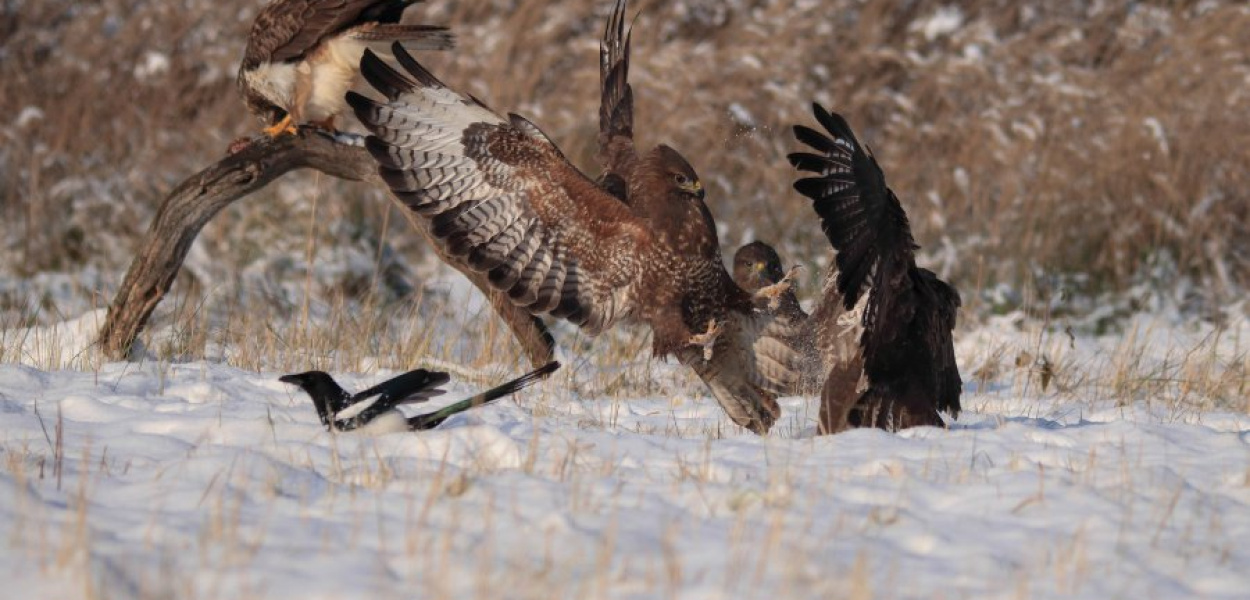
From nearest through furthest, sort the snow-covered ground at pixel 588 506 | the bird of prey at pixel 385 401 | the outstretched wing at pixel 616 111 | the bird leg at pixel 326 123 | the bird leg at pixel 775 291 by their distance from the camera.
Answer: the snow-covered ground at pixel 588 506 < the bird of prey at pixel 385 401 < the bird leg at pixel 775 291 < the outstretched wing at pixel 616 111 < the bird leg at pixel 326 123

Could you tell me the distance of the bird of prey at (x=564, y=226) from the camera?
535 cm

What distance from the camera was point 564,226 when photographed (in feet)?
17.9

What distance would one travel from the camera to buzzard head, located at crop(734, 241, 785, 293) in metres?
6.55

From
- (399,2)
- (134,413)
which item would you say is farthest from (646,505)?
(399,2)

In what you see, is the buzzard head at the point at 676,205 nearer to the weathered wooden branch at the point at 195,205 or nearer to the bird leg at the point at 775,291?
the bird leg at the point at 775,291

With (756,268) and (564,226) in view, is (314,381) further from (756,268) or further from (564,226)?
(756,268)

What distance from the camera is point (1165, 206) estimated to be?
1034cm

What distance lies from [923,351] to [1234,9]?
8.24 metres

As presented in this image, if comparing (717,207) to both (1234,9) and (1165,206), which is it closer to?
(1165,206)

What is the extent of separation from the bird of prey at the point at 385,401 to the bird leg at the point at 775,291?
1.07 meters

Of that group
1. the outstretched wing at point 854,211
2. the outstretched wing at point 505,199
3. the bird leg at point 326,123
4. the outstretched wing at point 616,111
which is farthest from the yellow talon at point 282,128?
the outstretched wing at point 854,211

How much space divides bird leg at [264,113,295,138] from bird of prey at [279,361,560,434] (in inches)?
88.3

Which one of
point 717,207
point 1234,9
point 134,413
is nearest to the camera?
point 134,413

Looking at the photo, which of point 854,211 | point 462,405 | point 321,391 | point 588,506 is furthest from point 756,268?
point 588,506
